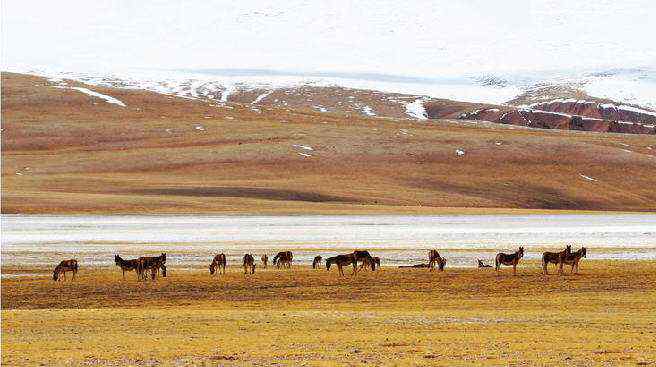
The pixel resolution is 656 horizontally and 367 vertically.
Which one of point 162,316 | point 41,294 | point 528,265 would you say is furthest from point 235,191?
point 162,316

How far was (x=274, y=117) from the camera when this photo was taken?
610ft

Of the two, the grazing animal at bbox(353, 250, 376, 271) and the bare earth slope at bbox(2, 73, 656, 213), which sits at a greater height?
the bare earth slope at bbox(2, 73, 656, 213)

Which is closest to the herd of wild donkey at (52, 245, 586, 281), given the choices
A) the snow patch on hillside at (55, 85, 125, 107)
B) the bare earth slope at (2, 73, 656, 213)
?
the bare earth slope at (2, 73, 656, 213)

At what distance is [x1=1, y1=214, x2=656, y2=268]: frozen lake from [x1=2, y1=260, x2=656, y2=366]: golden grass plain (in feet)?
25.2

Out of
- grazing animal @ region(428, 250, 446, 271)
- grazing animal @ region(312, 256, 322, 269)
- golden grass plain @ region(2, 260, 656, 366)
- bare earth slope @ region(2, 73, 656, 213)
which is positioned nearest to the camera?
golden grass plain @ region(2, 260, 656, 366)

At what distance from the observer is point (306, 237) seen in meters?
64.9

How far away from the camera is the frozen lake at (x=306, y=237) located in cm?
5119

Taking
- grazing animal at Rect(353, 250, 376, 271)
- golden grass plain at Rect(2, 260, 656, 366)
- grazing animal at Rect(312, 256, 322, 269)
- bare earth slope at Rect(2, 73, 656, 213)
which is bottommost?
golden grass plain at Rect(2, 260, 656, 366)

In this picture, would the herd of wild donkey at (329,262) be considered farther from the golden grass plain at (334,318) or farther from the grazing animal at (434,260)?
the golden grass plain at (334,318)

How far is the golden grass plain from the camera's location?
21.4 metres

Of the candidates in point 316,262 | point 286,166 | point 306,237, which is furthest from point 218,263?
point 286,166

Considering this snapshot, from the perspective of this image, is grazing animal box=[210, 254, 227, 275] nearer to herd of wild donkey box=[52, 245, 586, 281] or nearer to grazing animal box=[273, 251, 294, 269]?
herd of wild donkey box=[52, 245, 586, 281]

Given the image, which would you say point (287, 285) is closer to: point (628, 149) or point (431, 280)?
point (431, 280)

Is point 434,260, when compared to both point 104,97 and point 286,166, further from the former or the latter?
point 104,97
